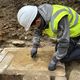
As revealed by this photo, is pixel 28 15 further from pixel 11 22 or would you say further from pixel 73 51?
pixel 11 22

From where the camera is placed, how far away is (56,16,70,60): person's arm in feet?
10.8

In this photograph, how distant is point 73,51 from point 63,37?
444 mm

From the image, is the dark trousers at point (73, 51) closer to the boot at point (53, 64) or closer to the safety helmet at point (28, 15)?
the boot at point (53, 64)

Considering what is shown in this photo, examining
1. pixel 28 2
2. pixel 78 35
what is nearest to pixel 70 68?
pixel 78 35

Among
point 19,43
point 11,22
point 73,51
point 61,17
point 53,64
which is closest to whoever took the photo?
point 61,17

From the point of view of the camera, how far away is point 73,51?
368 centimetres

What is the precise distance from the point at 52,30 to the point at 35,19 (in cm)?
25

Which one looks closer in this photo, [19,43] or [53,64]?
[53,64]

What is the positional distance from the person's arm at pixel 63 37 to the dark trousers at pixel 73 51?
8.5 inches

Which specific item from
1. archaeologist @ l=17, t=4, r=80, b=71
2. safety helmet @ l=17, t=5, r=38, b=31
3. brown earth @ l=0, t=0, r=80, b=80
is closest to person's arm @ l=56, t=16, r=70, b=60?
archaeologist @ l=17, t=4, r=80, b=71

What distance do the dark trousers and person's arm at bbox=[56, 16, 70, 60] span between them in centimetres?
22

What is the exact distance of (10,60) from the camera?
3.78 metres

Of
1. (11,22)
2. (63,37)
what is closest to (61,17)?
(63,37)

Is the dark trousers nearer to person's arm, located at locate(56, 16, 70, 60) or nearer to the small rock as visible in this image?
person's arm, located at locate(56, 16, 70, 60)
